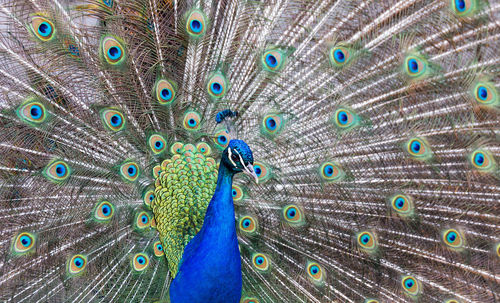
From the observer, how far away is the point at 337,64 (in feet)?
6.67

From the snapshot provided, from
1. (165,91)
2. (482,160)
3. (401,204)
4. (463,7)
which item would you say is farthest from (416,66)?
(165,91)

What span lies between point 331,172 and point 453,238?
64 centimetres

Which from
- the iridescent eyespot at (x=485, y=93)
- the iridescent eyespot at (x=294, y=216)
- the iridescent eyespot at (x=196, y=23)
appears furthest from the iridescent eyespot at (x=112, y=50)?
the iridescent eyespot at (x=485, y=93)

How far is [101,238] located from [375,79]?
1366 mm

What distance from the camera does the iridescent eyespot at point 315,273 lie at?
2.18 meters

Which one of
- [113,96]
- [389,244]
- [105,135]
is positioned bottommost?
[389,244]

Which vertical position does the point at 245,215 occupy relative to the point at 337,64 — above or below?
below

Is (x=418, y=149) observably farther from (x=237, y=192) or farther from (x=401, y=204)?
(x=237, y=192)

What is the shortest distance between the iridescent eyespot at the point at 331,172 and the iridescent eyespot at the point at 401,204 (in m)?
0.26

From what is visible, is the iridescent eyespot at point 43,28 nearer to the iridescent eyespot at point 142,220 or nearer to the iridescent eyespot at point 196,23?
the iridescent eyespot at point 196,23

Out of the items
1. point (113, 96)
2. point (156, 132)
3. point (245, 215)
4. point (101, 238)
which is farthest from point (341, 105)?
point (101, 238)

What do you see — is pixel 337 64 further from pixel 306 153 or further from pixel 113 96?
pixel 113 96

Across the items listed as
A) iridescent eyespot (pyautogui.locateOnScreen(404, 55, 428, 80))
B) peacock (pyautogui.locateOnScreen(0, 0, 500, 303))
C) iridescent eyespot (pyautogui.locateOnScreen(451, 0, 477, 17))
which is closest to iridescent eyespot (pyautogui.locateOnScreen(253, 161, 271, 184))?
peacock (pyautogui.locateOnScreen(0, 0, 500, 303))

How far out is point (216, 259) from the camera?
5.35 feet
